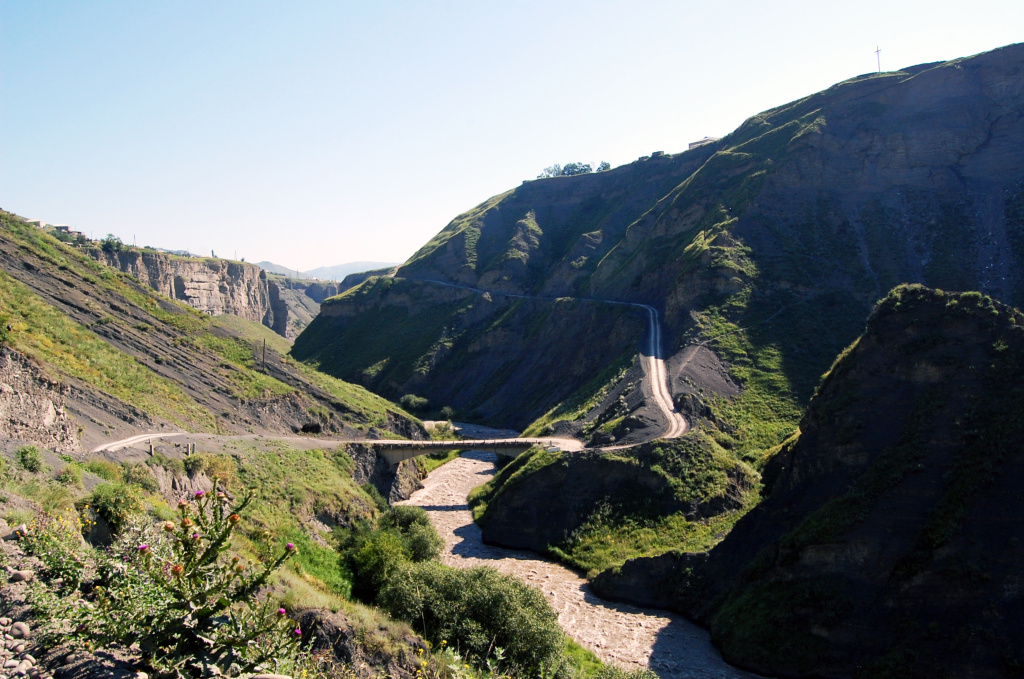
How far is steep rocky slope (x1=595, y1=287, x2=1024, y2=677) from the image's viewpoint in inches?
939

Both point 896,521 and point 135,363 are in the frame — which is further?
point 135,363

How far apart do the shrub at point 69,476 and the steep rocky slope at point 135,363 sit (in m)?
5.24

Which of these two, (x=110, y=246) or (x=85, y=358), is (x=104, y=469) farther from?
(x=110, y=246)

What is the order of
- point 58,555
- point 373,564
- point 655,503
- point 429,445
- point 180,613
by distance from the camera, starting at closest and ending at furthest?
A: point 180,613 < point 58,555 < point 373,564 < point 655,503 < point 429,445

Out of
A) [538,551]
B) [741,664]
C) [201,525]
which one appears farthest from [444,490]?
[201,525]

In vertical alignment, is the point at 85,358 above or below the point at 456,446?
above

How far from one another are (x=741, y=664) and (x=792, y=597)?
3260mm

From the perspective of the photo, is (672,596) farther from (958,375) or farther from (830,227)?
(830,227)

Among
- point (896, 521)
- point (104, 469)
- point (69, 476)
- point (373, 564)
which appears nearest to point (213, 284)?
point (104, 469)

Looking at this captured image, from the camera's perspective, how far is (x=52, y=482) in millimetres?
19406

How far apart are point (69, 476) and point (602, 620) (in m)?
22.3

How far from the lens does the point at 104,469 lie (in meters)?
24.2

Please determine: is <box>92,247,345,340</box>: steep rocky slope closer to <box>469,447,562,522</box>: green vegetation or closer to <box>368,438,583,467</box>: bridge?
<box>368,438,583,467</box>: bridge

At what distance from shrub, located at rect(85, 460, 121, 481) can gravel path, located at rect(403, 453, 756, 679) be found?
18737 millimetres
